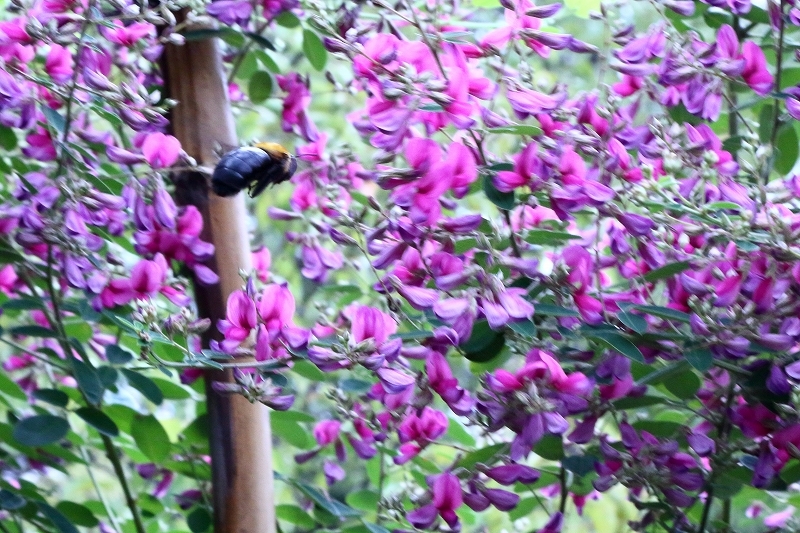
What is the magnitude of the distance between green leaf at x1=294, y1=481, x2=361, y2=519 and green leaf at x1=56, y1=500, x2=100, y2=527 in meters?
0.28

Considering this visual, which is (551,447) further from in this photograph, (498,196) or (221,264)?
(221,264)

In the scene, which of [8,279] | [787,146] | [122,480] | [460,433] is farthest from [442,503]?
[8,279]

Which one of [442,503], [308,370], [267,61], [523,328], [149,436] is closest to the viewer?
[523,328]

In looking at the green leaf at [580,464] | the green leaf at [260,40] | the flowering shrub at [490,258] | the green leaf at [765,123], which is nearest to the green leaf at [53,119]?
the flowering shrub at [490,258]

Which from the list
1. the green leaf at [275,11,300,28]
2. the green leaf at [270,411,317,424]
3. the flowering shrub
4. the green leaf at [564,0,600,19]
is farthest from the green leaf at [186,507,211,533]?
the green leaf at [564,0,600,19]

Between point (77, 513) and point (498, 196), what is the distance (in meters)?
0.69

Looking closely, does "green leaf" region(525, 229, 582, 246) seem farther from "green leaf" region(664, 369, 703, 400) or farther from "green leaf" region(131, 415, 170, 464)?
"green leaf" region(131, 415, 170, 464)

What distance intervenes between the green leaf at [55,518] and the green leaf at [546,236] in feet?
1.95

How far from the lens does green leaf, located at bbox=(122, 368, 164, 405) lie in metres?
0.99

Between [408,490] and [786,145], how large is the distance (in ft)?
1.80

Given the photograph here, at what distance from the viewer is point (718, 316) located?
2.51 ft

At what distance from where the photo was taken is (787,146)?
96cm

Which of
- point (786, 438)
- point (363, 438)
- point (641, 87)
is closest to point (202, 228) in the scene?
point (363, 438)

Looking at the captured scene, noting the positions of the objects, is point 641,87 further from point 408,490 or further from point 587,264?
point 408,490
